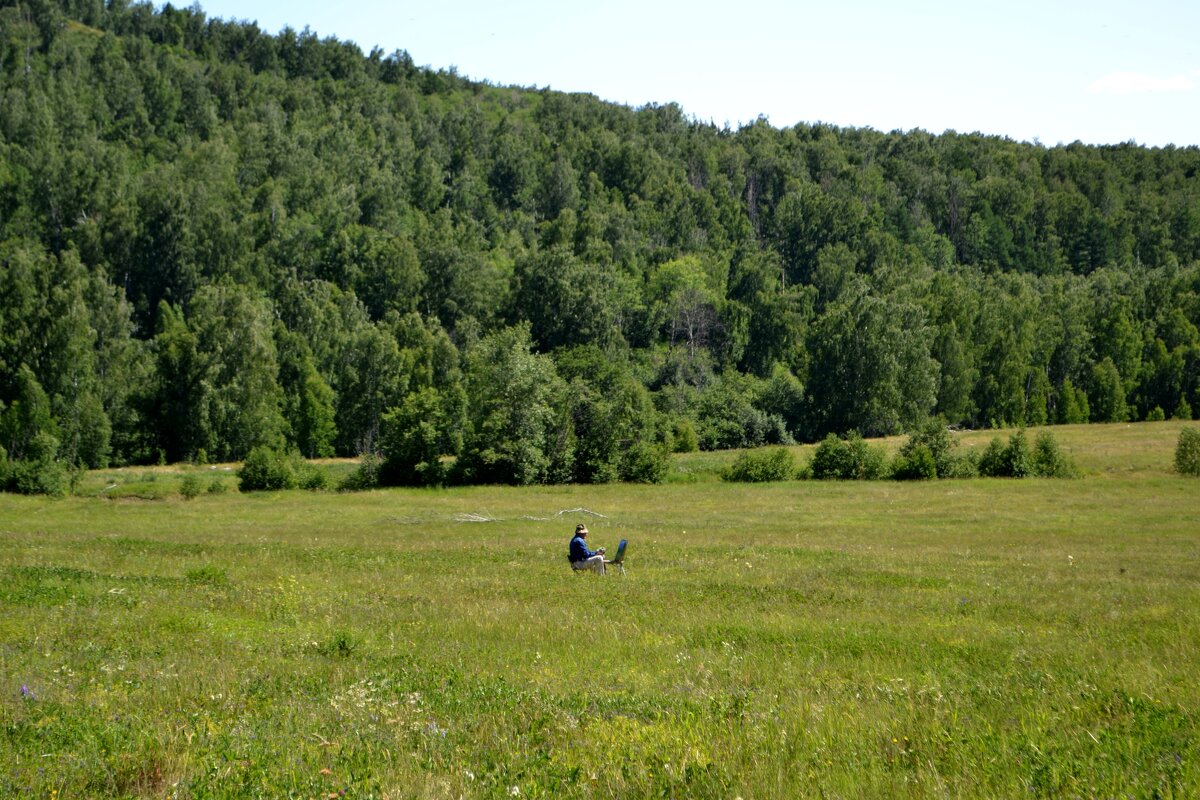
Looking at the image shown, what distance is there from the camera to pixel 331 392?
385ft

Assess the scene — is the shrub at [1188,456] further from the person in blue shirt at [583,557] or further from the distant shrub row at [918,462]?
the person in blue shirt at [583,557]

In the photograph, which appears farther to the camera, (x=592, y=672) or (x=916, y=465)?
(x=916, y=465)

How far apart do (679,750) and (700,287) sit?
541 ft

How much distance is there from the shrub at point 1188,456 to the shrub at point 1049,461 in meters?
6.50

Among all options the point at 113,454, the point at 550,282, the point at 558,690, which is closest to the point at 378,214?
the point at 550,282

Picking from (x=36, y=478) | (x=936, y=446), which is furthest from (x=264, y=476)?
(x=936, y=446)

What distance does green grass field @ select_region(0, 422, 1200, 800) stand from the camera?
7746 millimetres

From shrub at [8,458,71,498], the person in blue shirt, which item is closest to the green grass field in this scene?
the person in blue shirt

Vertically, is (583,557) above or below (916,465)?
above

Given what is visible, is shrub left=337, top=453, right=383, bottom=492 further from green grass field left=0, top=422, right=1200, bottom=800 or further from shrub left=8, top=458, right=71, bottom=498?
green grass field left=0, top=422, right=1200, bottom=800

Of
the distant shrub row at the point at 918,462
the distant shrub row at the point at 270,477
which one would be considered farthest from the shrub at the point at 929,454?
the distant shrub row at the point at 270,477

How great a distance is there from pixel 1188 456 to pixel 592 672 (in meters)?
67.1

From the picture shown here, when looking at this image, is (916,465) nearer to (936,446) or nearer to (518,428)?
(936,446)

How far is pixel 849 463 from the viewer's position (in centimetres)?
7344
